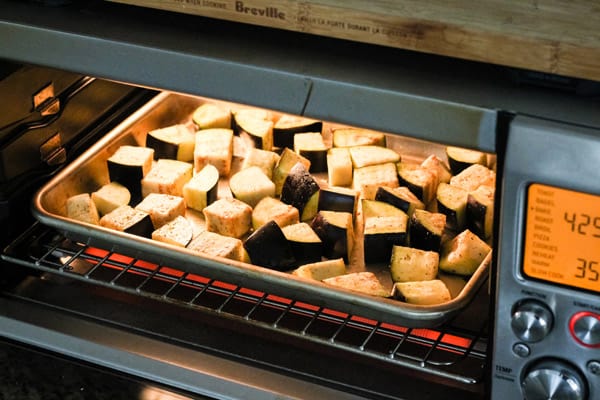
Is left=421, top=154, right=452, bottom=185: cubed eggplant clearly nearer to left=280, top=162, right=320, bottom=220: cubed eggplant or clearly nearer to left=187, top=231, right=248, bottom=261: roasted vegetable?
left=280, top=162, right=320, bottom=220: cubed eggplant

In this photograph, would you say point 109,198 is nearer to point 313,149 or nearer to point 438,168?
point 313,149

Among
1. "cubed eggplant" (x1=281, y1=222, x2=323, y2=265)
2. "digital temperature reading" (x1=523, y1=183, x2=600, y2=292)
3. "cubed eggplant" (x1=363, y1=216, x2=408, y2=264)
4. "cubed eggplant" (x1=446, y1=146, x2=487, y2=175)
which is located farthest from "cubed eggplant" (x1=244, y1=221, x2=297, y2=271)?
"digital temperature reading" (x1=523, y1=183, x2=600, y2=292)

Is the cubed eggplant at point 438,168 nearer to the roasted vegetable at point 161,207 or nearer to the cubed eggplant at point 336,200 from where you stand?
the cubed eggplant at point 336,200

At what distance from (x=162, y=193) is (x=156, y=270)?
0.24 m

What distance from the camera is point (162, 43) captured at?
40.7 inches

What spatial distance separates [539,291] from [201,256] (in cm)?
46

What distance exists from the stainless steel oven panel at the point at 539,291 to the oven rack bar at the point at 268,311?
11 cm

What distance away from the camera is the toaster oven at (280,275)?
922mm

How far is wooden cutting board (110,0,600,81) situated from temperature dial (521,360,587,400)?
12.2 inches

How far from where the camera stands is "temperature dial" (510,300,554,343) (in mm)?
959

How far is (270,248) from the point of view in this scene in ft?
4.36

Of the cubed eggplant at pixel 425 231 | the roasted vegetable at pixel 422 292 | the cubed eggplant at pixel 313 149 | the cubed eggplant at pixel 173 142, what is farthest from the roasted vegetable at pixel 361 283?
the cubed eggplant at pixel 173 142

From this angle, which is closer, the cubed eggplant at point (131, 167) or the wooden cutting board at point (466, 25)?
the wooden cutting board at point (466, 25)

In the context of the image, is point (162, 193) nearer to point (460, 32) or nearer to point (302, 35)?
point (302, 35)
